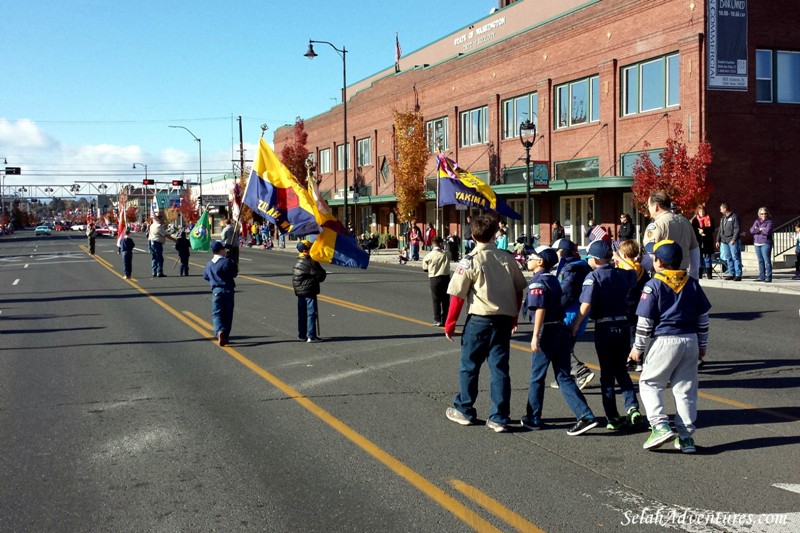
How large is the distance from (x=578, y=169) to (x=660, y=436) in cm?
2863

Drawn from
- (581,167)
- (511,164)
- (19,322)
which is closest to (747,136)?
(581,167)

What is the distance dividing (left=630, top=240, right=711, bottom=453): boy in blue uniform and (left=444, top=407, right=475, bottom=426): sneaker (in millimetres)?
1577

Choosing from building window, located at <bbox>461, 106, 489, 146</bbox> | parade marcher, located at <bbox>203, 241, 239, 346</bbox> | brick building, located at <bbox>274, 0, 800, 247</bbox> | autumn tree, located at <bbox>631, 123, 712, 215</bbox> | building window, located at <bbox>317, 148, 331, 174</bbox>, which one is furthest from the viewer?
building window, located at <bbox>317, 148, 331, 174</bbox>

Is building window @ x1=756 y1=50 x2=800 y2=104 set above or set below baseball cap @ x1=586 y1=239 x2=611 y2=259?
above

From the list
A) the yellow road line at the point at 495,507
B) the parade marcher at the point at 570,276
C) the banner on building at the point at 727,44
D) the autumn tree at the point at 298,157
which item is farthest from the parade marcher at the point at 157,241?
the autumn tree at the point at 298,157

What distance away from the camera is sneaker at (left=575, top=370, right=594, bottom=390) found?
8750 millimetres

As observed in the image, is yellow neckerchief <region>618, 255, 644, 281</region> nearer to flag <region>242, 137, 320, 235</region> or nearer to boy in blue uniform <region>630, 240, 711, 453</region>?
boy in blue uniform <region>630, 240, 711, 453</region>

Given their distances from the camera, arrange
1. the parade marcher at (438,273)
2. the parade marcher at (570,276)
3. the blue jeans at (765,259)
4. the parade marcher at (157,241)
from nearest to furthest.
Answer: the parade marcher at (570,276) → the parade marcher at (438,273) → the blue jeans at (765,259) → the parade marcher at (157,241)

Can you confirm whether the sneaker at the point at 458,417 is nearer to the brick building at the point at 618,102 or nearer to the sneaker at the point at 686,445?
the sneaker at the point at 686,445

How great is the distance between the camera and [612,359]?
23.0 feet

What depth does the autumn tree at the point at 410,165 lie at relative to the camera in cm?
4394

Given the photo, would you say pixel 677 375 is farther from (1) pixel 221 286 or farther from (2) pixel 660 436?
(1) pixel 221 286

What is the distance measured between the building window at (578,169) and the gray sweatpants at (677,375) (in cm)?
2706

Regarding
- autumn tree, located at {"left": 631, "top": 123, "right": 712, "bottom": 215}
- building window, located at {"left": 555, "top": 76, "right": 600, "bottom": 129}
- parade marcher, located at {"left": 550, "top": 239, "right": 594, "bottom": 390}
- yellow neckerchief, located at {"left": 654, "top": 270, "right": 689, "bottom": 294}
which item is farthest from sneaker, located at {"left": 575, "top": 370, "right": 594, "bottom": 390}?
building window, located at {"left": 555, "top": 76, "right": 600, "bottom": 129}
